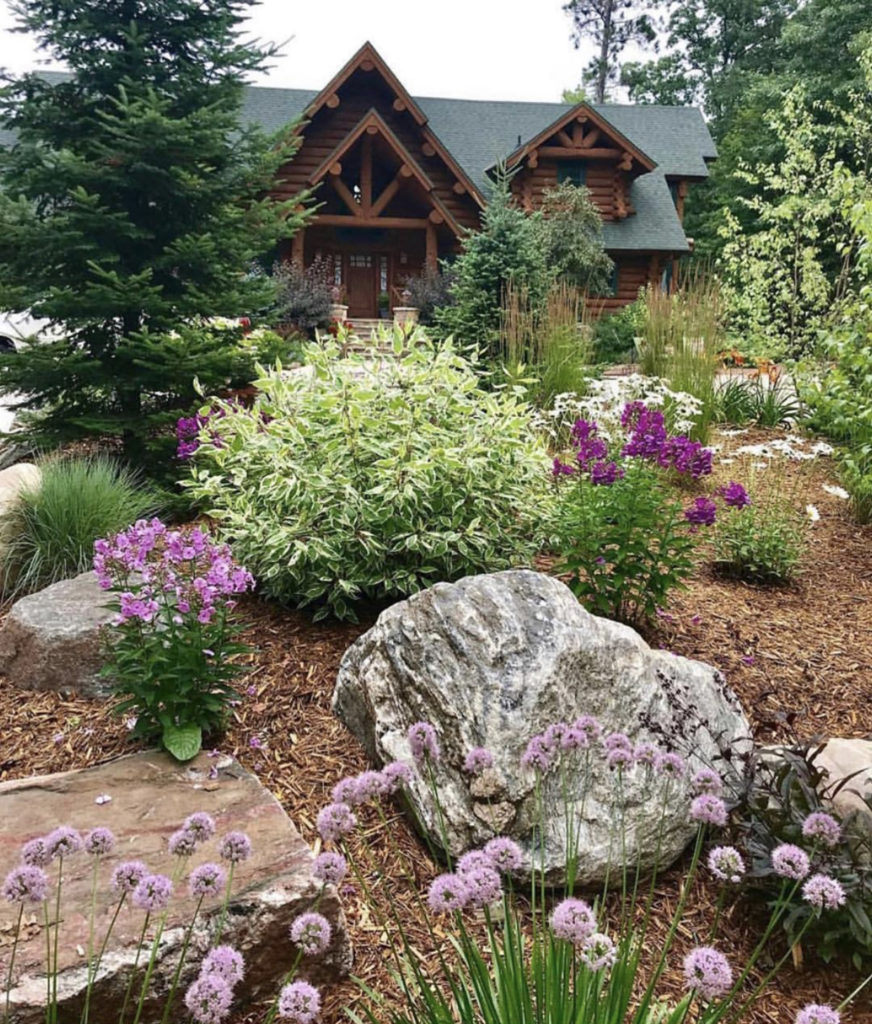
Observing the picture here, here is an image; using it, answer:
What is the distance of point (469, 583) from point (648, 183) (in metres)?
19.7

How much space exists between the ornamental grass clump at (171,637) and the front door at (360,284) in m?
16.2

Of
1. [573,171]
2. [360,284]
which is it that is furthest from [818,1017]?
[573,171]

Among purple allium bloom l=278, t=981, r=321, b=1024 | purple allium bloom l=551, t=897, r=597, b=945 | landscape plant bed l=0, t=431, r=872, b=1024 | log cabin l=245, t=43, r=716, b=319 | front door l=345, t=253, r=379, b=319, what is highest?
log cabin l=245, t=43, r=716, b=319

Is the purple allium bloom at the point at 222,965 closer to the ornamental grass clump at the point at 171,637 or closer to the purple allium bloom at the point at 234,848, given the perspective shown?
the purple allium bloom at the point at 234,848

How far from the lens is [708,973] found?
41.8 inches

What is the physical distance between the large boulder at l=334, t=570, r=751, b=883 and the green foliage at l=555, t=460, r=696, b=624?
0.69m

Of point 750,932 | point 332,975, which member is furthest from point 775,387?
point 332,975

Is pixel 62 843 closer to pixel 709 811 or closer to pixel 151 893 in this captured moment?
pixel 151 893

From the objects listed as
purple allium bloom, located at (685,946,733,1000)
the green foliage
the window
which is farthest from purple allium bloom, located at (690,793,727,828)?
the window

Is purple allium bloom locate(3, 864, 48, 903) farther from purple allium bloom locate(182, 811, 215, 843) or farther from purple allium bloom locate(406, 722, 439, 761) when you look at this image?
purple allium bloom locate(406, 722, 439, 761)

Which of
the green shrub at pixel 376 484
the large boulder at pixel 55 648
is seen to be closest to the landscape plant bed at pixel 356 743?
the large boulder at pixel 55 648

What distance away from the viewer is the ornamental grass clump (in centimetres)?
247

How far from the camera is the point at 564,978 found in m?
1.26

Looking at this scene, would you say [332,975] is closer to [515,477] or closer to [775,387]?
[515,477]
